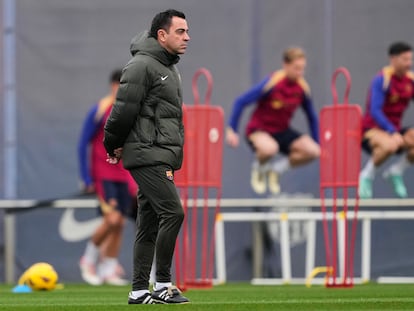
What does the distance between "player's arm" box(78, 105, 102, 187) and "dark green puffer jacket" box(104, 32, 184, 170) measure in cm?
742

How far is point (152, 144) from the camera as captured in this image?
10078 millimetres

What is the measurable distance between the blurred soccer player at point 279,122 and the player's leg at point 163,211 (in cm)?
711

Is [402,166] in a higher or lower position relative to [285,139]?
lower

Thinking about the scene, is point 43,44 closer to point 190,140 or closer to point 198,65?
point 198,65

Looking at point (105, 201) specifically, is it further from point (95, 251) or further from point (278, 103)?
point (278, 103)

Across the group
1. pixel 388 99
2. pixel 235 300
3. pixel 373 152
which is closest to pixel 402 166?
pixel 373 152

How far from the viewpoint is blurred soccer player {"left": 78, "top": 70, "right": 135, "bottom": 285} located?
1755cm

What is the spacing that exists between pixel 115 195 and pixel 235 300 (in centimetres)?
658

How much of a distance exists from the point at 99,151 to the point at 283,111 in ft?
8.18

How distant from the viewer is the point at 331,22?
18.4 metres

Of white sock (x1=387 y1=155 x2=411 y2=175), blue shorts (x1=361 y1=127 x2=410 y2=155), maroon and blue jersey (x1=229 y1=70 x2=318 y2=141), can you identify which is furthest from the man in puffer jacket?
white sock (x1=387 y1=155 x2=411 y2=175)

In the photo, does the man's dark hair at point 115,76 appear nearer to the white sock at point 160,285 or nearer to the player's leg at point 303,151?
the player's leg at point 303,151

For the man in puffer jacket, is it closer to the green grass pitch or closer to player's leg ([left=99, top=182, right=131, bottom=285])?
the green grass pitch

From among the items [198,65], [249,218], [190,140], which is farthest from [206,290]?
[198,65]
